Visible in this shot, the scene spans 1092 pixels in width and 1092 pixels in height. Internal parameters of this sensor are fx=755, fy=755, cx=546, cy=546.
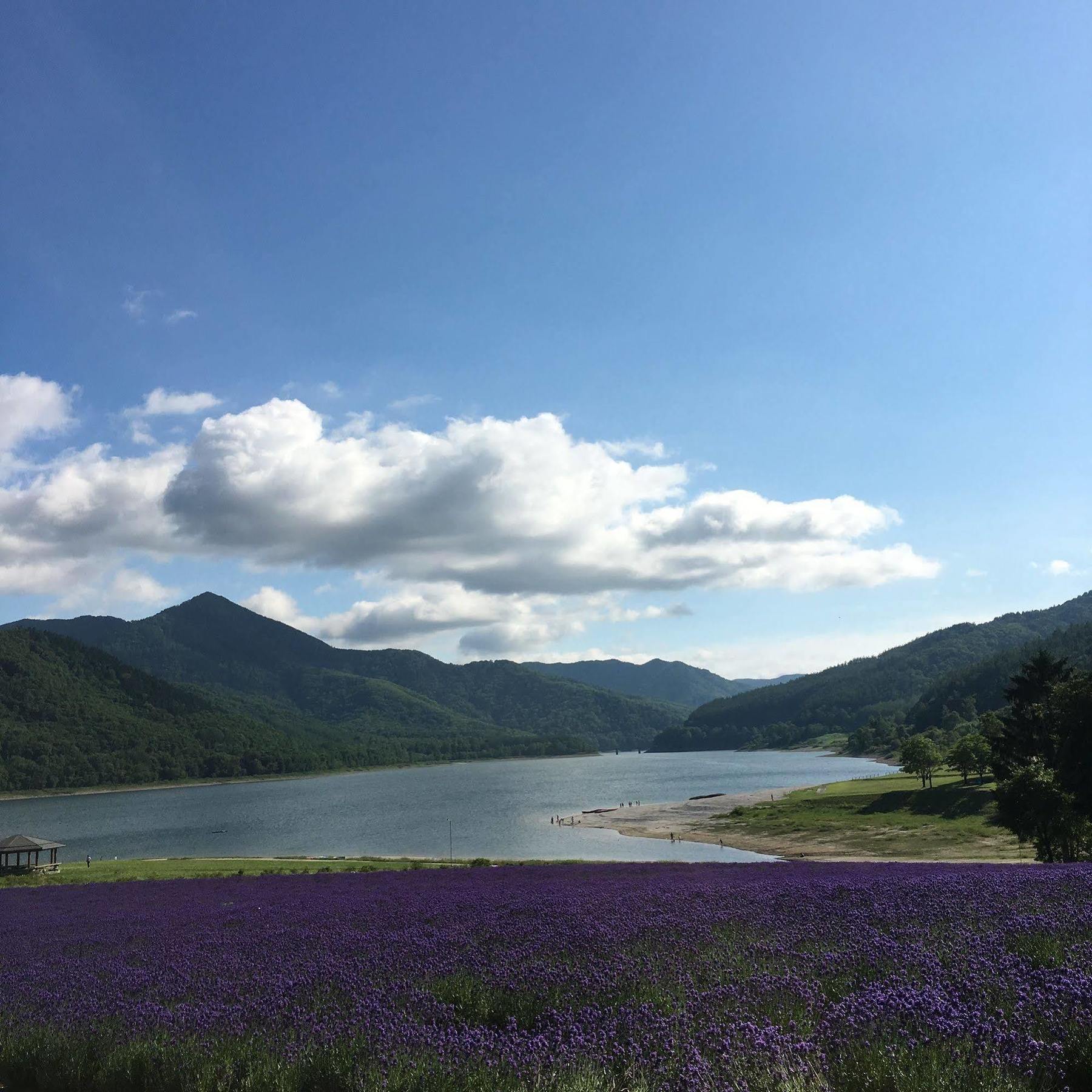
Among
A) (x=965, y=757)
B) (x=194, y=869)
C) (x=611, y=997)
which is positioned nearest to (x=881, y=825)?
(x=965, y=757)

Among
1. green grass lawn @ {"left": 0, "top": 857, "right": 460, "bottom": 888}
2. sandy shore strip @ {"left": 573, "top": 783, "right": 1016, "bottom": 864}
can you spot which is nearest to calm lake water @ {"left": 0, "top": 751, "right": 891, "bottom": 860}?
sandy shore strip @ {"left": 573, "top": 783, "right": 1016, "bottom": 864}

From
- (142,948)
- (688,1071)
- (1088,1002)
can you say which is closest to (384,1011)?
(688,1071)

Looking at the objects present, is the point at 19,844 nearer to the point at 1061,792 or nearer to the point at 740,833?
the point at 740,833

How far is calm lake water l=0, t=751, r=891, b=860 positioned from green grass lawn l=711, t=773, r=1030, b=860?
685cm

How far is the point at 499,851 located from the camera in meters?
69.8

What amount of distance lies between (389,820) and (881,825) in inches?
2817

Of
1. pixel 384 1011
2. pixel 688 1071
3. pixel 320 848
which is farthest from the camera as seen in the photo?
pixel 320 848

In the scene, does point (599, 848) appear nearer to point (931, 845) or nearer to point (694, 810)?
point (931, 845)

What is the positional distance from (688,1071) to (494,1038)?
230 centimetres

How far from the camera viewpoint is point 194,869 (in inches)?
1900

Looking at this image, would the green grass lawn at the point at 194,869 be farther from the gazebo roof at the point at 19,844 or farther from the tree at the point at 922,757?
the tree at the point at 922,757

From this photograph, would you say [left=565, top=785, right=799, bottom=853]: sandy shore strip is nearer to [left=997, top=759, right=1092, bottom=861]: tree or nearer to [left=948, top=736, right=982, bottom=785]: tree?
[left=948, top=736, right=982, bottom=785]: tree

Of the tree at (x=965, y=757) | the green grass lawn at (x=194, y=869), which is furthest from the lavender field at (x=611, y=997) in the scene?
the tree at (x=965, y=757)

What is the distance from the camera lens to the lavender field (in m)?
6.43
